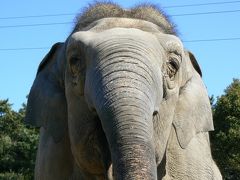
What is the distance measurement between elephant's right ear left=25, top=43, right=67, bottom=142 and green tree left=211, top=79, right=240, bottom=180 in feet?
98.3

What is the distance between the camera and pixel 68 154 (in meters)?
5.71

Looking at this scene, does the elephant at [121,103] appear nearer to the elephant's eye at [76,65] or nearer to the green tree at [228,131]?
the elephant's eye at [76,65]

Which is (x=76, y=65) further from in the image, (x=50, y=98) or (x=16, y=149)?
(x=16, y=149)

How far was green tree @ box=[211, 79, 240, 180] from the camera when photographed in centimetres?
3550

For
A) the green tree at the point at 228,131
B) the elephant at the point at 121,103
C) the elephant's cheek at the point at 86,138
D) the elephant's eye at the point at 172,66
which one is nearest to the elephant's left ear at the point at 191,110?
the elephant at the point at 121,103

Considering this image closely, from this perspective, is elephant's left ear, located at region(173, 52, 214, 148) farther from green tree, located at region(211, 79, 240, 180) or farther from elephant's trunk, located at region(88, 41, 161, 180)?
green tree, located at region(211, 79, 240, 180)

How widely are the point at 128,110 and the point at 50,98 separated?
154 cm

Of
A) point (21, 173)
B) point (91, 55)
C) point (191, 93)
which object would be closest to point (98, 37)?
point (91, 55)

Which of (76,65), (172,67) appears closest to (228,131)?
(172,67)

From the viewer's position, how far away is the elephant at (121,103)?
415cm

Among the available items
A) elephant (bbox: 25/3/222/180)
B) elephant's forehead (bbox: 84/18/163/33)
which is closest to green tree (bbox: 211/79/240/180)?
elephant (bbox: 25/3/222/180)

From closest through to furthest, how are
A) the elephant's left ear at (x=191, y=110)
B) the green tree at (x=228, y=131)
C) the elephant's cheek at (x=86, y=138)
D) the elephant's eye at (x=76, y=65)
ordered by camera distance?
the elephant's cheek at (x=86, y=138), the elephant's eye at (x=76, y=65), the elephant's left ear at (x=191, y=110), the green tree at (x=228, y=131)

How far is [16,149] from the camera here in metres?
A: 35.2

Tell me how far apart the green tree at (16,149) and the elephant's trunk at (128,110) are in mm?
29791
